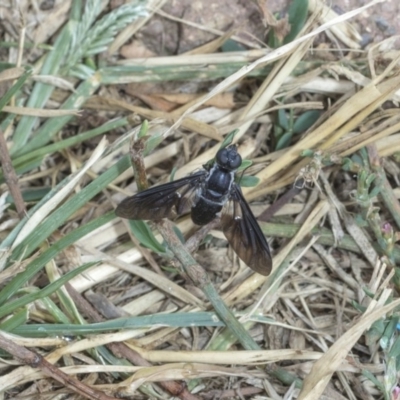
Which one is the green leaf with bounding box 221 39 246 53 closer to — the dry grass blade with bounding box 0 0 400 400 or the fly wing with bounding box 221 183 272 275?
the dry grass blade with bounding box 0 0 400 400

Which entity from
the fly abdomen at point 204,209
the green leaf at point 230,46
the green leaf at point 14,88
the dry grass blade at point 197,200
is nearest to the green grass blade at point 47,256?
the dry grass blade at point 197,200

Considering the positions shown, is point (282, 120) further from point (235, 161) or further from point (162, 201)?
point (162, 201)

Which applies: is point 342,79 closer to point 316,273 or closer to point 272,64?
point 272,64

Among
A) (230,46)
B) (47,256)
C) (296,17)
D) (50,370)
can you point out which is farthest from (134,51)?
(50,370)

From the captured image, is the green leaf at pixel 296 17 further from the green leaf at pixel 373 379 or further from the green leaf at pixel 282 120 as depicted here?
the green leaf at pixel 373 379

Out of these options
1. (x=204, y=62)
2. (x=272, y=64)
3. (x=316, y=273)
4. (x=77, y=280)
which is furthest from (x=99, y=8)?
(x=316, y=273)
